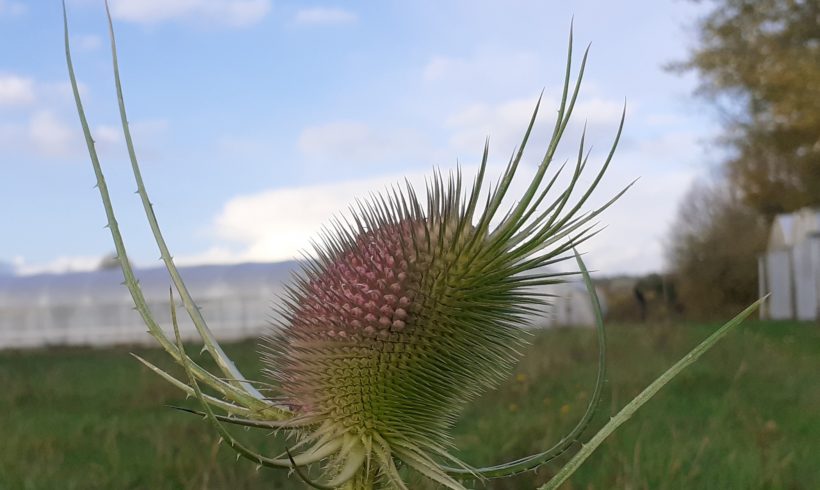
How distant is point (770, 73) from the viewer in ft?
33.0

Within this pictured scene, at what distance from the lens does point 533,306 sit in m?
1.17

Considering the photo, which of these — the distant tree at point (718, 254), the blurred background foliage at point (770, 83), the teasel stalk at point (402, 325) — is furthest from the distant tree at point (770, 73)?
the teasel stalk at point (402, 325)

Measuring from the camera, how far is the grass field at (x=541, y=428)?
235cm

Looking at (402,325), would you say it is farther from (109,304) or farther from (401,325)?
(109,304)

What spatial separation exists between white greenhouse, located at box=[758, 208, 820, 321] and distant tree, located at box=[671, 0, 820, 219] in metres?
1.51

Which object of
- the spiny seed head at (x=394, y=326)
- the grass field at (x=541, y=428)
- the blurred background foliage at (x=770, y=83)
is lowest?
the grass field at (x=541, y=428)

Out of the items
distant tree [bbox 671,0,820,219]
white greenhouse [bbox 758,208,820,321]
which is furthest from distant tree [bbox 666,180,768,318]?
distant tree [bbox 671,0,820,219]

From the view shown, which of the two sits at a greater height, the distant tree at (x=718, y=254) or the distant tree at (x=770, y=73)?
the distant tree at (x=770, y=73)

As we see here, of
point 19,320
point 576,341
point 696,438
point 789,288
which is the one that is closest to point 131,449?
point 696,438

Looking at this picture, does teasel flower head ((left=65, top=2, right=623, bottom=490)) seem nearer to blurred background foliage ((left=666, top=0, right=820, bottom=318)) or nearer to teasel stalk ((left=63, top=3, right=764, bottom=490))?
teasel stalk ((left=63, top=3, right=764, bottom=490))

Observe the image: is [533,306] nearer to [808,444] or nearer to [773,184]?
[808,444]

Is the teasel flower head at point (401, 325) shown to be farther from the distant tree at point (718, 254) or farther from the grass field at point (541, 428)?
the distant tree at point (718, 254)

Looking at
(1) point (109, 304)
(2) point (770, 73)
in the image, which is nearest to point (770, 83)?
(2) point (770, 73)

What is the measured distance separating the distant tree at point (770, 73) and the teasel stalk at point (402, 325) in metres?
9.84
